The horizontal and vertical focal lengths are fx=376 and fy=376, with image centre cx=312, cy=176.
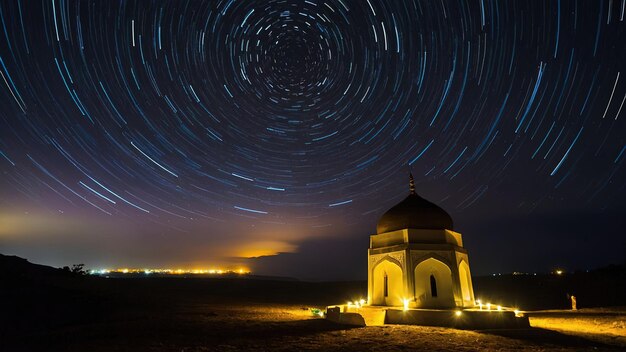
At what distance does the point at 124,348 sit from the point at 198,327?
4.28 m

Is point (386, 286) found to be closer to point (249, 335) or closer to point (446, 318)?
point (446, 318)

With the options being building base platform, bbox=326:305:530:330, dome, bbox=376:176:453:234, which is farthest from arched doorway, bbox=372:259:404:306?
building base platform, bbox=326:305:530:330

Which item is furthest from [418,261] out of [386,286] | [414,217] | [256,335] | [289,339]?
[256,335]

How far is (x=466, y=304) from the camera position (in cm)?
1945

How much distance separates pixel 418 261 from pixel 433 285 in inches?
58.5

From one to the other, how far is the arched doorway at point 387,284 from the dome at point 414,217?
83.4 inches

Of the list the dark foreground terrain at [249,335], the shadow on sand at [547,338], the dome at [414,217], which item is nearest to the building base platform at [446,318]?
the shadow on sand at [547,338]

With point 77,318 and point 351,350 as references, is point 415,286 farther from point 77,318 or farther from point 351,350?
point 77,318

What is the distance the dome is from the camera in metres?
20.7

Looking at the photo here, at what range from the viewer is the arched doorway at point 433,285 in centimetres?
1872

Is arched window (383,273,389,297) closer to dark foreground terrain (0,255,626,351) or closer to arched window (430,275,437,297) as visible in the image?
arched window (430,275,437,297)

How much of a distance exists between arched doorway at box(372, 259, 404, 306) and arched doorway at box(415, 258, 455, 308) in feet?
3.00

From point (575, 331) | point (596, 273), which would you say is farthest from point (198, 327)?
point (596, 273)

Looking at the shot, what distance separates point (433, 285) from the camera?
1928 centimetres
